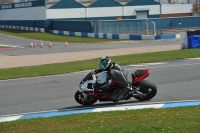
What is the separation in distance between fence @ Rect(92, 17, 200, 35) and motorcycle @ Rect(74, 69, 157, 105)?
114ft

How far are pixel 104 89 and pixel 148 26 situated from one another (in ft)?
119

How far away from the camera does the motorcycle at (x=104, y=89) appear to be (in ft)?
36.9

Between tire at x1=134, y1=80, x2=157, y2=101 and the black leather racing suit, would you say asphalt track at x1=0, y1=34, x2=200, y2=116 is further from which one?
the black leather racing suit

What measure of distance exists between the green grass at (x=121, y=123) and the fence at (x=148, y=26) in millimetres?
37171

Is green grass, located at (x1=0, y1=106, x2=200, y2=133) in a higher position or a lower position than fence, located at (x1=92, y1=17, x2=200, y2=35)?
lower

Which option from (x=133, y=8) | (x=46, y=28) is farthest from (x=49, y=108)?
(x=133, y=8)

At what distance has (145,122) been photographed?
25.8ft

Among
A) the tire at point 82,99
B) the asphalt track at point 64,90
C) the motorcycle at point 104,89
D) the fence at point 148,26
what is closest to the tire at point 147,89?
the motorcycle at point 104,89

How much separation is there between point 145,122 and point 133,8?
58957 millimetres

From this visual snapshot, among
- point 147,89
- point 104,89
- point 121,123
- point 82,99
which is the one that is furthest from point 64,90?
point 121,123

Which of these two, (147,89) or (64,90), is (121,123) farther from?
(64,90)

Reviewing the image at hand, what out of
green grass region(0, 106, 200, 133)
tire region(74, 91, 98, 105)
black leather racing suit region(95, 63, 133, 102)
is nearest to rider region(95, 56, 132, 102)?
black leather racing suit region(95, 63, 133, 102)

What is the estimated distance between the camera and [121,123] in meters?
8.07

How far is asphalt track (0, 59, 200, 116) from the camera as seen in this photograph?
1178cm
